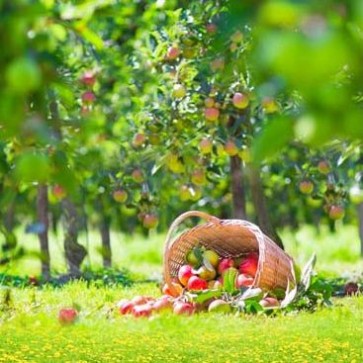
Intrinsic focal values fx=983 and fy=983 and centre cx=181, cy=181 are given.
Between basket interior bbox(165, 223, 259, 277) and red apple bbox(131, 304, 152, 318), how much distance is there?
0.71 metres

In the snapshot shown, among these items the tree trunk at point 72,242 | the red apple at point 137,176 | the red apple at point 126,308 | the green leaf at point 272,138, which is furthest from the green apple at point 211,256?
the green leaf at point 272,138

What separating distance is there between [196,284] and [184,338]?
1087 millimetres

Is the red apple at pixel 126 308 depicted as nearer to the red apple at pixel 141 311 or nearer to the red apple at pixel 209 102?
the red apple at pixel 141 311

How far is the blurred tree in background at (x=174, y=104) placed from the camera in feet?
2.81

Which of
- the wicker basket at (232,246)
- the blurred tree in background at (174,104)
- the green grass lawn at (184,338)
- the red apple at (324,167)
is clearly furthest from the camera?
the red apple at (324,167)

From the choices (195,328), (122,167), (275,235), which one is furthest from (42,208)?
(195,328)

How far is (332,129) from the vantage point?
0.87 meters

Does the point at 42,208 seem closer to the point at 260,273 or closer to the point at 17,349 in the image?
the point at 260,273

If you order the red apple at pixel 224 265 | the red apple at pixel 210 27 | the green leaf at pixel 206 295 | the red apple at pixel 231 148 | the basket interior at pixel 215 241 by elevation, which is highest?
the red apple at pixel 210 27

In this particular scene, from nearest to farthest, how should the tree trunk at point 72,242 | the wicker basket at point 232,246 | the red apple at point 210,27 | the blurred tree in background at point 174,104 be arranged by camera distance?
1. the blurred tree in background at point 174,104
2. the red apple at point 210,27
3. the wicker basket at point 232,246
4. the tree trunk at point 72,242

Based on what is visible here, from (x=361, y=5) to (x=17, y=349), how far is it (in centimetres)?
349

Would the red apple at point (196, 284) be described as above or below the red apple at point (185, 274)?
below

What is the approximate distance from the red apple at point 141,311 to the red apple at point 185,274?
21.7 inches

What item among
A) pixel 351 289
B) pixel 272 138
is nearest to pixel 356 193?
pixel 351 289
